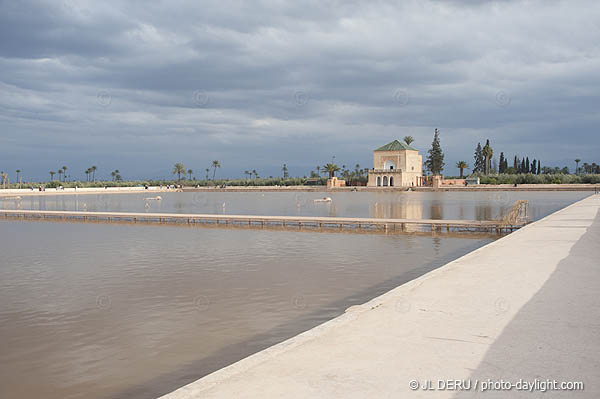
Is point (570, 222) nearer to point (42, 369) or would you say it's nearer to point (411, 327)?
point (411, 327)

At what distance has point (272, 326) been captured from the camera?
7.60 metres

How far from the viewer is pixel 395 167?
82.3 m

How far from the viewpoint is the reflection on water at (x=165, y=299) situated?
611 cm


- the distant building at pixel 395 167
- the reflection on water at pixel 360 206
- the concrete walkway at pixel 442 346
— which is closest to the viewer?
the concrete walkway at pixel 442 346

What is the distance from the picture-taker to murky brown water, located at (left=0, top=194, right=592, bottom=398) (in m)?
6.11

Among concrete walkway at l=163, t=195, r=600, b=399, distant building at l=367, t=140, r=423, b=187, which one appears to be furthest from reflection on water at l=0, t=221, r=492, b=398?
distant building at l=367, t=140, r=423, b=187

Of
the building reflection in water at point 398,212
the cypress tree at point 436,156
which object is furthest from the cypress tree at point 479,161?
the building reflection in water at point 398,212

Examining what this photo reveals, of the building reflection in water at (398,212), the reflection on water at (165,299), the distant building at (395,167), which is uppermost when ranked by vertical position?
the distant building at (395,167)

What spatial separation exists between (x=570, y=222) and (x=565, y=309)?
12288 mm

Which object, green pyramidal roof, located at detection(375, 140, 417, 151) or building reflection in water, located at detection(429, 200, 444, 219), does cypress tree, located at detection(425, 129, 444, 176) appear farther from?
building reflection in water, located at detection(429, 200, 444, 219)

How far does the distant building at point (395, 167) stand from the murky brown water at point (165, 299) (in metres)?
62.8

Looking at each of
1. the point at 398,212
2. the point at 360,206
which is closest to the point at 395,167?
the point at 360,206

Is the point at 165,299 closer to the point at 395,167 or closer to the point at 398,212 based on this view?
the point at 398,212

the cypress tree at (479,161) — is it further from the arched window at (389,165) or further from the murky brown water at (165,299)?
the murky brown water at (165,299)
